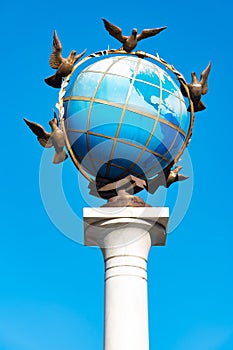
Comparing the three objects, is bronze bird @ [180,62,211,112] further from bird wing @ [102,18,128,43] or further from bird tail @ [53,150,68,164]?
bird tail @ [53,150,68,164]

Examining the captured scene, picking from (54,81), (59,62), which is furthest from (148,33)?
(54,81)

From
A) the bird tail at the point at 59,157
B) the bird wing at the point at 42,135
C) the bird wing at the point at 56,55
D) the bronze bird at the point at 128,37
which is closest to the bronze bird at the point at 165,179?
the bird tail at the point at 59,157

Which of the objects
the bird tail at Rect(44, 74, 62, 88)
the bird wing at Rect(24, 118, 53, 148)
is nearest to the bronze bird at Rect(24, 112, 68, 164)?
the bird wing at Rect(24, 118, 53, 148)

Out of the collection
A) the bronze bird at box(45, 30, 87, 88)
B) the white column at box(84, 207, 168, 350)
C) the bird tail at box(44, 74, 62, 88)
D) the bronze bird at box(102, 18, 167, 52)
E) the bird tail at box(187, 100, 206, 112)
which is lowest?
the white column at box(84, 207, 168, 350)

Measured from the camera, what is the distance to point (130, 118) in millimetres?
16688

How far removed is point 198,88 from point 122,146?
2.65m

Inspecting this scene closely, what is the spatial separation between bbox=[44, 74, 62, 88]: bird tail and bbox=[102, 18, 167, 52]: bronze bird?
169 cm

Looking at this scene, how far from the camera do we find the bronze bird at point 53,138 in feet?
56.1

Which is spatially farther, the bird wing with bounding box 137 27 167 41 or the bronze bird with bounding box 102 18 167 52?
the bird wing with bounding box 137 27 167 41

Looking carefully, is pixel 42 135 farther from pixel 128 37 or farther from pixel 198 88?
pixel 198 88

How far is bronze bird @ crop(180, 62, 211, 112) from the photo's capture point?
18000mm

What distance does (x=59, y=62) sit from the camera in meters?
17.8

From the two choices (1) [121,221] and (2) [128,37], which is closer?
(1) [121,221]

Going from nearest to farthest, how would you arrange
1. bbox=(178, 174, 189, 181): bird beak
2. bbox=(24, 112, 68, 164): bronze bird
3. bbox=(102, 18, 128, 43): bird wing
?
bbox=(24, 112, 68, 164): bronze bird
bbox=(178, 174, 189, 181): bird beak
bbox=(102, 18, 128, 43): bird wing
